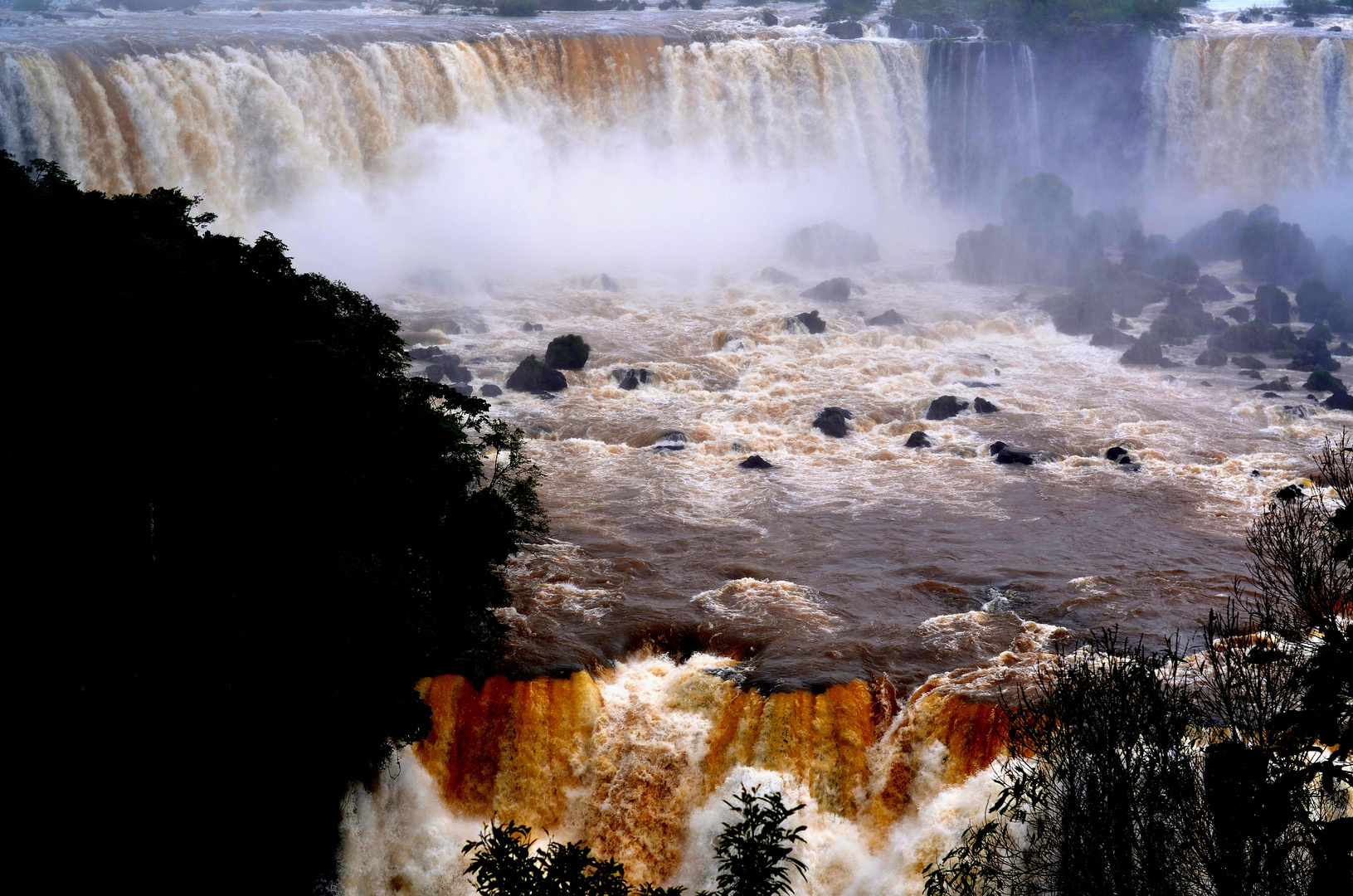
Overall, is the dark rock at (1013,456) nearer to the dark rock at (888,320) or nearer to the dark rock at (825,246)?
the dark rock at (888,320)

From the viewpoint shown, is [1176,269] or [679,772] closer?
[679,772]

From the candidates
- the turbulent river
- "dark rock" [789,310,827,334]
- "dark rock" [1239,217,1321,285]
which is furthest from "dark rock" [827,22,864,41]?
"dark rock" [789,310,827,334]

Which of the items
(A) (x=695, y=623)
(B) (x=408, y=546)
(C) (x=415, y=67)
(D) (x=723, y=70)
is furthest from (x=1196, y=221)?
(B) (x=408, y=546)

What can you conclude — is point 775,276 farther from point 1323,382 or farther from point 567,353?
point 1323,382

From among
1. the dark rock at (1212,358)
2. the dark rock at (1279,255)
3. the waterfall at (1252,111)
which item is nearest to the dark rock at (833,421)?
the dark rock at (1212,358)

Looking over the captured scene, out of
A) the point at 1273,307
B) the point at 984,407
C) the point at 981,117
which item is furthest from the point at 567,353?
the point at 981,117
